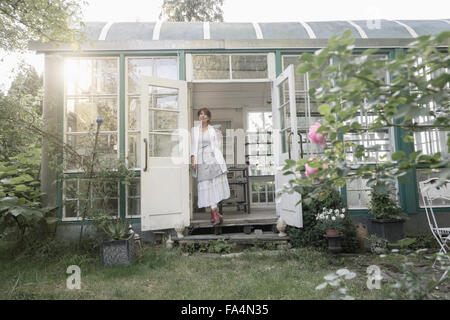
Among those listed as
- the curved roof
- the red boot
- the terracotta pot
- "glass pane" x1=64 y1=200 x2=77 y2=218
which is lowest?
the terracotta pot

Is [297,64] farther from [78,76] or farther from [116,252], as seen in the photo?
[116,252]

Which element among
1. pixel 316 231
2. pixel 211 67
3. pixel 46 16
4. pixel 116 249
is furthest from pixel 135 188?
pixel 316 231

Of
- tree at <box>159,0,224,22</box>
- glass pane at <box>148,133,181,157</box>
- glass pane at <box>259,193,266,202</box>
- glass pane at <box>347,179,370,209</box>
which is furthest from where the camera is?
tree at <box>159,0,224,22</box>

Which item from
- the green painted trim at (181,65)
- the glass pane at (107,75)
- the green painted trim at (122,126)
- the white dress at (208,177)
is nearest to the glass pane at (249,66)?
the green painted trim at (181,65)

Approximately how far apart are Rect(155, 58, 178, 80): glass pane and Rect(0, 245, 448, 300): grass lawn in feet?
8.40

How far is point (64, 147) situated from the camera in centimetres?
403

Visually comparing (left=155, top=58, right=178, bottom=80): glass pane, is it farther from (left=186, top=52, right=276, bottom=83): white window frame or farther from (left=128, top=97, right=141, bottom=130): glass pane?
(left=128, top=97, right=141, bottom=130): glass pane

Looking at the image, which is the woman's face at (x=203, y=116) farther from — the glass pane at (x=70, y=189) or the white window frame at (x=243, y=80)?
the glass pane at (x=70, y=189)

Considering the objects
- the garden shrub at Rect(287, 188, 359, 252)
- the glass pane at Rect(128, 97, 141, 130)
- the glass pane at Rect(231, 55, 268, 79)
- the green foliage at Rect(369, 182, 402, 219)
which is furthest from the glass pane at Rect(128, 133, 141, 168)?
the green foliage at Rect(369, 182, 402, 219)

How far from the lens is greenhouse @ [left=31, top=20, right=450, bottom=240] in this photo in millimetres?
4133

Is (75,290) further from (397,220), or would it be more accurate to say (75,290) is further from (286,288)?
(397,220)
